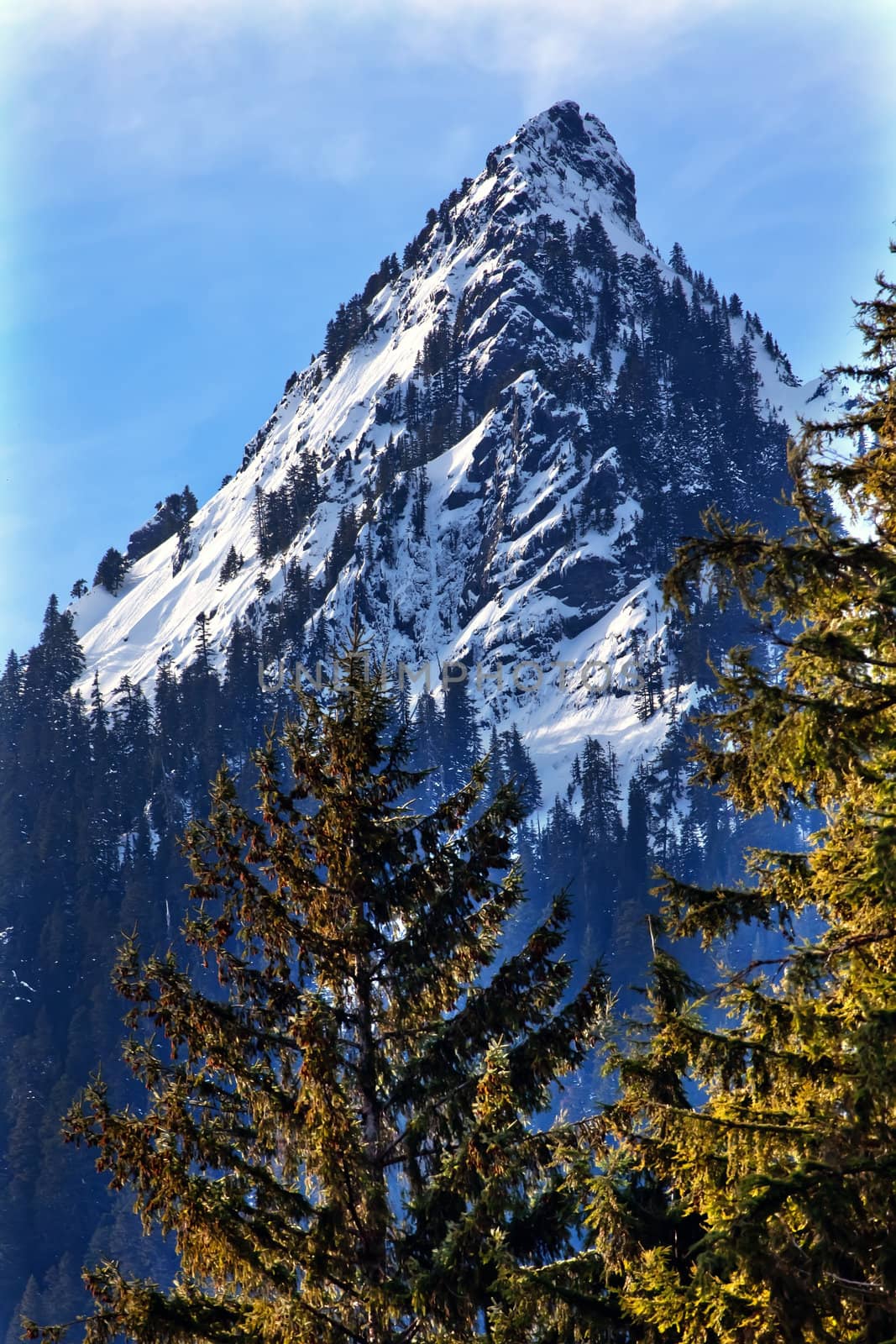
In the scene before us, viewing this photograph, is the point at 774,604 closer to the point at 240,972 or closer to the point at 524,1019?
the point at 524,1019

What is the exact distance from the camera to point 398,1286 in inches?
425

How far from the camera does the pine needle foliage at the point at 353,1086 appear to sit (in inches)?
407

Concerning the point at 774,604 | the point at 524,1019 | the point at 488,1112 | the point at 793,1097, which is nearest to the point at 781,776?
the point at 774,604

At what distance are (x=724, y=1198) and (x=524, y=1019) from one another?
15.0 feet

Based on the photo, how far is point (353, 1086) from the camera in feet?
39.4

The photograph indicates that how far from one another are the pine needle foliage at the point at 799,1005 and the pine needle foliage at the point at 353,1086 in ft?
4.74

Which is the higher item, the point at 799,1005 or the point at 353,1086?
the point at 353,1086

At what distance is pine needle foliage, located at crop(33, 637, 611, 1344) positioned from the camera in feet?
33.9

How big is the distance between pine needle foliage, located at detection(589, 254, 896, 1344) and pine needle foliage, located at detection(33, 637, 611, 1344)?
1.44m

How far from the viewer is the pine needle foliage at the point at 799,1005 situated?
755cm

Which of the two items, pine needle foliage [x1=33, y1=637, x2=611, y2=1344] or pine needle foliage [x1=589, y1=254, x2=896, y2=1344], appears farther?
pine needle foliage [x1=33, y1=637, x2=611, y2=1344]

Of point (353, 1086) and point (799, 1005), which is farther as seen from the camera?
point (353, 1086)

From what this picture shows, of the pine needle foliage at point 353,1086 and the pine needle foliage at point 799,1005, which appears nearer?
the pine needle foliage at point 799,1005

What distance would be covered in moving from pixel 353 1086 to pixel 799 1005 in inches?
199
